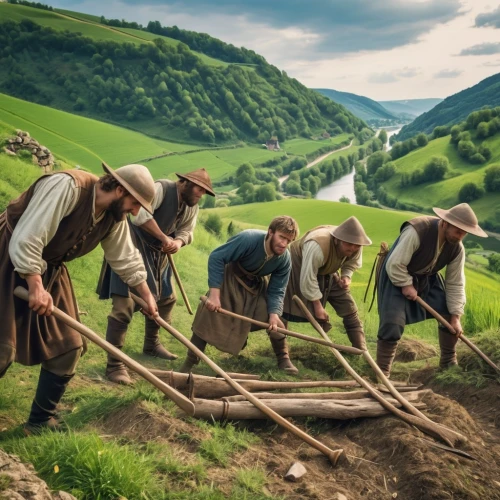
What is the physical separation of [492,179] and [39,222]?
88793mm

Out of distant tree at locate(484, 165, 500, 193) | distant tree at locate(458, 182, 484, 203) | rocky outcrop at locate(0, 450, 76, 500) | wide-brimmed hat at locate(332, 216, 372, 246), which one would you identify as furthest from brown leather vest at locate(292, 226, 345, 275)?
distant tree at locate(484, 165, 500, 193)

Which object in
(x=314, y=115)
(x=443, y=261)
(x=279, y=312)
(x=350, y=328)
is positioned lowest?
(x=350, y=328)

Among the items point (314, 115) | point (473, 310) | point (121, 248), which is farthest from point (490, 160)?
point (121, 248)

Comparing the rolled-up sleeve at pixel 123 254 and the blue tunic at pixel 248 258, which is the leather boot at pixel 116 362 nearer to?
→ the blue tunic at pixel 248 258

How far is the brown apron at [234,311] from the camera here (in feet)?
19.5

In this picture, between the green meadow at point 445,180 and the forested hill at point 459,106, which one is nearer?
the green meadow at point 445,180

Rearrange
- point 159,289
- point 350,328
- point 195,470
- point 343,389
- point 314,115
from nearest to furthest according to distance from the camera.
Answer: point 195,470
point 343,389
point 159,289
point 350,328
point 314,115

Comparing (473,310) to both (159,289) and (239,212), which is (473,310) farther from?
(239,212)

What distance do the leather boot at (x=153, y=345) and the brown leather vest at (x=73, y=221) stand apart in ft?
9.33

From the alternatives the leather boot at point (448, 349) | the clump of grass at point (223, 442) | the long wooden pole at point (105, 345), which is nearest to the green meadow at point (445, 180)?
the leather boot at point (448, 349)

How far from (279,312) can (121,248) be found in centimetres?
226

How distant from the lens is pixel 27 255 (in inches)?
136

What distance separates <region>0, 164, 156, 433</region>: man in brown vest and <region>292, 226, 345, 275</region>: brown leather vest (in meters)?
2.77

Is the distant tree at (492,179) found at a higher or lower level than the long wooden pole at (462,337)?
higher
